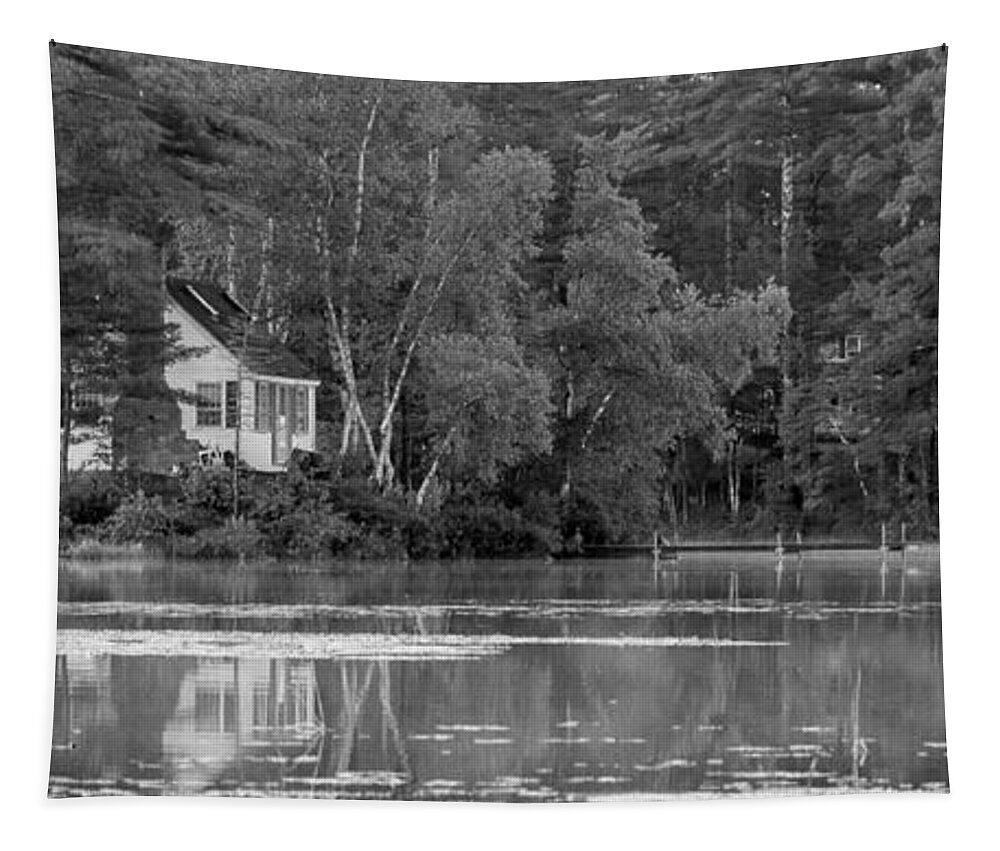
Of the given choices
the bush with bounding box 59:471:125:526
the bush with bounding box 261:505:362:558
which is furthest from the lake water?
the bush with bounding box 59:471:125:526

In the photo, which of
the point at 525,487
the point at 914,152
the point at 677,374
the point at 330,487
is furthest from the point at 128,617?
the point at 914,152

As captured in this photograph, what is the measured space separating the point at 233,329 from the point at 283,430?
53cm

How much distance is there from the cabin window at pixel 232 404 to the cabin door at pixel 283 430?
19 cm

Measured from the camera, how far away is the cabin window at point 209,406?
437 inches

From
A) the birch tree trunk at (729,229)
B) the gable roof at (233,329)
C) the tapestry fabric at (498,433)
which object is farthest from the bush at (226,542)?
the birch tree trunk at (729,229)

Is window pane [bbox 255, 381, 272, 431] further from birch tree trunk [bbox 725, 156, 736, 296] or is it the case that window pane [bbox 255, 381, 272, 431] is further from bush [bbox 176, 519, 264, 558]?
birch tree trunk [bbox 725, 156, 736, 296]

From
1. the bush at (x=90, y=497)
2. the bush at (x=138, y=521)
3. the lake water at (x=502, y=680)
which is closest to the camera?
the lake water at (x=502, y=680)

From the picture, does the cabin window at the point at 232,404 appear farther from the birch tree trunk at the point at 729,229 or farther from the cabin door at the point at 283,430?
the birch tree trunk at the point at 729,229

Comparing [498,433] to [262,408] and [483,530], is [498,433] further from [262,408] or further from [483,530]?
[262,408]

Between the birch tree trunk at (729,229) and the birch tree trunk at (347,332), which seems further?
the birch tree trunk at (347,332)

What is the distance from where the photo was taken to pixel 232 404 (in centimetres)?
1115

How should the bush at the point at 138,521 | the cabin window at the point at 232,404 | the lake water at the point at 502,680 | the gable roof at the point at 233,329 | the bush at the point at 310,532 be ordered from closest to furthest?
the lake water at the point at 502,680
the bush at the point at 138,521
the gable roof at the point at 233,329
the cabin window at the point at 232,404
the bush at the point at 310,532

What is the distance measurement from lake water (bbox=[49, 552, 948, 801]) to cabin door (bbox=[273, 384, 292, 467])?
0.55 metres

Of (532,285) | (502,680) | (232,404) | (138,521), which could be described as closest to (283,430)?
(232,404)
